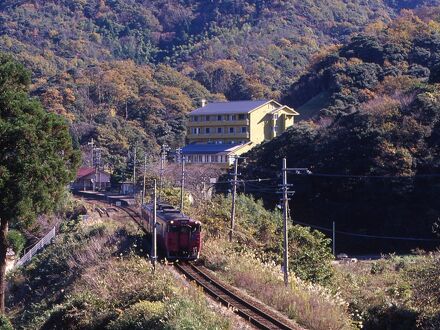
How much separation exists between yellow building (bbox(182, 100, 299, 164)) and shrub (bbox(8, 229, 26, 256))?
16.0m

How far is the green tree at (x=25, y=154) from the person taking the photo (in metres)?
20.3

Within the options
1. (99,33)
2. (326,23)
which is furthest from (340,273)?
(99,33)

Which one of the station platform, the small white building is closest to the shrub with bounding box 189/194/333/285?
the station platform

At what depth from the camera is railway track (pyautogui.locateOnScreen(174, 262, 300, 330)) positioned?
14.2 metres

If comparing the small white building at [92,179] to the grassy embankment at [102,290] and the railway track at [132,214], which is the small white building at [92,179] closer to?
the railway track at [132,214]

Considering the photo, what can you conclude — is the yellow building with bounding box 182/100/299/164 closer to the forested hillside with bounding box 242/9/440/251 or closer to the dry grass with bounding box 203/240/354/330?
the forested hillside with bounding box 242/9/440/251

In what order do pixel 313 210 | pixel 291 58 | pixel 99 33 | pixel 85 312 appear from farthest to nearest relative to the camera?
pixel 99 33 → pixel 291 58 → pixel 313 210 → pixel 85 312

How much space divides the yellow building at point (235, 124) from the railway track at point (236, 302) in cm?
3164

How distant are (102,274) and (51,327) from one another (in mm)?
2110

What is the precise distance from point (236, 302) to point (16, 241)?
2563 centimetres

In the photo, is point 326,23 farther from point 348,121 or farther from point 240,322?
point 240,322

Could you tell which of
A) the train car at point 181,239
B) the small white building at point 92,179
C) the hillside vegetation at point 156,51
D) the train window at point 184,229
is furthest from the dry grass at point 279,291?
the hillside vegetation at point 156,51

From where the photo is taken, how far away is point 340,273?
24.0 meters

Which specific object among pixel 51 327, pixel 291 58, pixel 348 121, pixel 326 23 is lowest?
pixel 51 327
